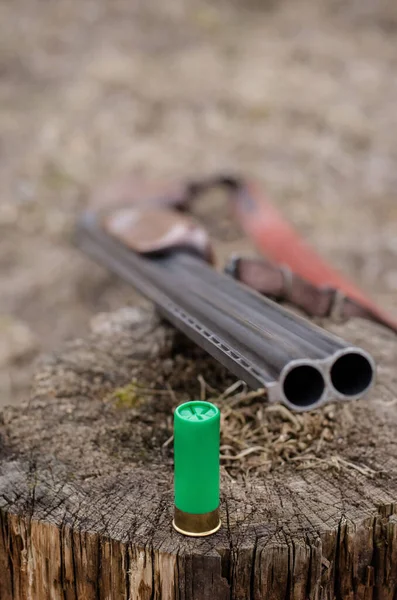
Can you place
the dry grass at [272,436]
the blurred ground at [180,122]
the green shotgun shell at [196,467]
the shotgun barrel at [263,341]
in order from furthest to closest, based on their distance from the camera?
the blurred ground at [180,122], the dry grass at [272,436], the shotgun barrel at [263,341], the green shotgun shell at [196,467]

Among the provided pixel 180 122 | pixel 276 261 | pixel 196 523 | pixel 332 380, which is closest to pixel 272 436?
pixel 332 380

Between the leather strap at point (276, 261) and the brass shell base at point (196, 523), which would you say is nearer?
the brass shell base at point (196, 523)

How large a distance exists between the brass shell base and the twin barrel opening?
0.25 meters

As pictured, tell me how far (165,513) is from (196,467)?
0.62ft

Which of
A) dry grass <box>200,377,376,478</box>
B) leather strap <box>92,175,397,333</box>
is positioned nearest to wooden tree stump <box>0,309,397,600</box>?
dry grass <box>200,377,376,478</box>

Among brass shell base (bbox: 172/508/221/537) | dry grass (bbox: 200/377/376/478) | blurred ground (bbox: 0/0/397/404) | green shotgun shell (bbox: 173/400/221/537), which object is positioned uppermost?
green shotgun shell (bbox: 173/400/221/537)

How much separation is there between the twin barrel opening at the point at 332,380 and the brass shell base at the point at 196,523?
0.25m

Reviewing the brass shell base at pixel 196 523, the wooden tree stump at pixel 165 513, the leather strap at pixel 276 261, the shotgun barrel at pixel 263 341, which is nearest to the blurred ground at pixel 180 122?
the leather strap at pixel 276 261

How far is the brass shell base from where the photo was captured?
4.27 ft

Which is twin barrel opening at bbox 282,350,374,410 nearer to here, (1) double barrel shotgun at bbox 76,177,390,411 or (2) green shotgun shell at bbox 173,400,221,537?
(1) double barrel shotgun at bbox 76,177,390,411

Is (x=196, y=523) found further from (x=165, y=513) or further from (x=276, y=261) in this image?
(x=276, y=261)

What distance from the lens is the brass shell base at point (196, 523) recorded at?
4.27ft

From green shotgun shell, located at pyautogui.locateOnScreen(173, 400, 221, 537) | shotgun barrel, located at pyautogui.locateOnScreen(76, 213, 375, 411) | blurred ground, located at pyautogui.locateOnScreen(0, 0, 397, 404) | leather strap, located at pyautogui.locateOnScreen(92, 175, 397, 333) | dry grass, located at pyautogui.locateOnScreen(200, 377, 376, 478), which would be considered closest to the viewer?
green shotgun shell, located at pyautogui.locateOnScreen(173, 400, 221, 537)

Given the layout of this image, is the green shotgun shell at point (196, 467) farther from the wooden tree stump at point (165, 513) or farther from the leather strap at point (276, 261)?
the leather strap at point (276, 261)
